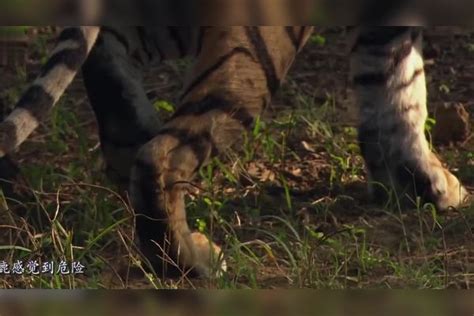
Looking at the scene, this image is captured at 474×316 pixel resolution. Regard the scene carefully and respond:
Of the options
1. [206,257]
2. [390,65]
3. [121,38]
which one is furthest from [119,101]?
[390,65]

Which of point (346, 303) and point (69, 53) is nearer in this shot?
point (346, 303)

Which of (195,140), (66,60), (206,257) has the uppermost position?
(66,60)

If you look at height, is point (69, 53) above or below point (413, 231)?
above

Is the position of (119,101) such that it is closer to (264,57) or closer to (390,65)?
(264,57)

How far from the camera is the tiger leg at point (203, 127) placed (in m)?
3.30

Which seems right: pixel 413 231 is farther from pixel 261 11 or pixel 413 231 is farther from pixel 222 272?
pixel 261 11

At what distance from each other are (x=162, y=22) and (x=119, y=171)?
0.89 meters

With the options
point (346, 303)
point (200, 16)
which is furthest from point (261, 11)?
point (346, 303)

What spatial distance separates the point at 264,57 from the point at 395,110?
0.47 meters

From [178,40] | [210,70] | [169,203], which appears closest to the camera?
[169,203]

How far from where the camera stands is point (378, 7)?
291 cm

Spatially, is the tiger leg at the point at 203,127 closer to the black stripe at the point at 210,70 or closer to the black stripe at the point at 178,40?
the black stripe at the point at 210,70

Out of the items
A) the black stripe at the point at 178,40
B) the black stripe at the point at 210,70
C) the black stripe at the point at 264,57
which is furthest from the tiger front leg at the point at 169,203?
the black stripe at the point at 178,40

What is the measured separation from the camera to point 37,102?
3.40 m
